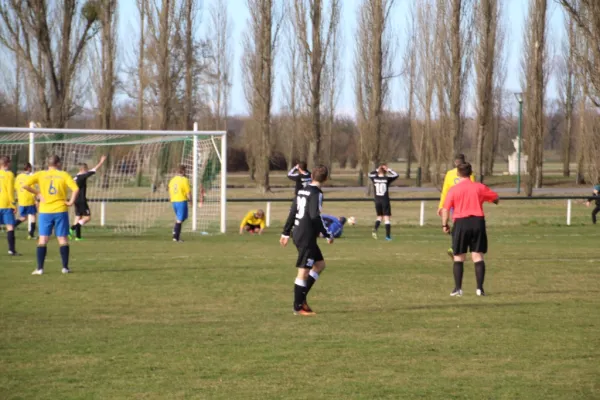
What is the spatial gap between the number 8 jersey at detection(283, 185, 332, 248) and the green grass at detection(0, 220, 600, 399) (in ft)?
3.11

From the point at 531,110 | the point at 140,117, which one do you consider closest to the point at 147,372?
the point at 531,110

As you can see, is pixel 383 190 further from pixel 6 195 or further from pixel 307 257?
pixel 307 257

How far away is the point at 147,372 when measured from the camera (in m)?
7.93

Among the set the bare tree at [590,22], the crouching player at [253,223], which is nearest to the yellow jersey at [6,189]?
the crouching player at [253,223]

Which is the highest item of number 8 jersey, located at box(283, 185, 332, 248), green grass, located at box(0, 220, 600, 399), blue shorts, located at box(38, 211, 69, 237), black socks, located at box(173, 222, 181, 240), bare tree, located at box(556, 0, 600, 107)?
bare tree, located at box(556, 0, 600, 107)

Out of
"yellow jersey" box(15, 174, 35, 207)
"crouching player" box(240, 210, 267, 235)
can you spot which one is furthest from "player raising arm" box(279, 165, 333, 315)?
"crouching player" box(240, 210, 267, 235)

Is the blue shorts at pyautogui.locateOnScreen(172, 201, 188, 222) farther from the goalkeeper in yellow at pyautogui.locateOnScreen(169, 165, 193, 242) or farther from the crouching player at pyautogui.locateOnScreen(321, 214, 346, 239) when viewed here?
the crouching player at pyautogui.locateOnScreen(321, 214, 346, 239)

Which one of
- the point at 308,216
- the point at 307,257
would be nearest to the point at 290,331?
the point at 307,257

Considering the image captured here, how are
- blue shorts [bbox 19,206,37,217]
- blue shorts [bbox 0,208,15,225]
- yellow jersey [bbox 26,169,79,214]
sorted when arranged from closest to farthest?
yellow jersey [bbox 26,169,79,214] < blue shorts [bbox 0,208,15,225] < blue shorts [bbox 19,206,37,217]

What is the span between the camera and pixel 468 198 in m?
12.7

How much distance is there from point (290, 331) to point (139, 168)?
23.8m

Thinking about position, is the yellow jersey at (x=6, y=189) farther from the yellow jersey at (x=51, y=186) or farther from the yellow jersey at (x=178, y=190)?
the yellow jersey at (x=51, y=186)

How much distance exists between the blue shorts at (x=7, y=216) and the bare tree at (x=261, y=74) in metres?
26.4

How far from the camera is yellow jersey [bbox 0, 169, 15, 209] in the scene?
19.5m
